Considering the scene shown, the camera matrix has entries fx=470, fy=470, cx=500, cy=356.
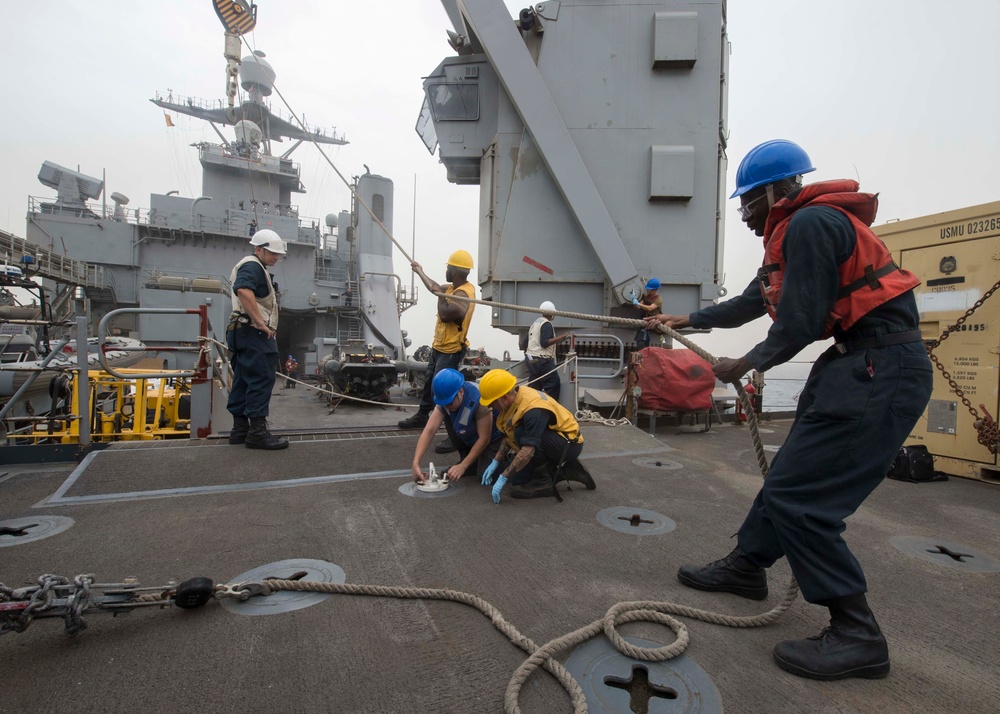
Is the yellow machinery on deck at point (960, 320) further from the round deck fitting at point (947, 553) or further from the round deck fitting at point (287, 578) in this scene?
the round deck fitting at point (287, 578)

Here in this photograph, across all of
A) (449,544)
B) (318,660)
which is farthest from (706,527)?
(318,660)

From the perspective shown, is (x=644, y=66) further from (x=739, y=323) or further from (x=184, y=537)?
(x=184, y=537)

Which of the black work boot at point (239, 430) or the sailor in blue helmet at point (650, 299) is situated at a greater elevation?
the sailor in blue helmet at point (650, 299)

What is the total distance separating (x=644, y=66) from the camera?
254 inches

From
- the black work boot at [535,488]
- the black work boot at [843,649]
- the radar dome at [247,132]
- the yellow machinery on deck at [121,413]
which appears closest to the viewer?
the black work boot at [843,649]

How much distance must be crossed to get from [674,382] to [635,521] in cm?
348

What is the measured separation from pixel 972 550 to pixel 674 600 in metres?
1.77

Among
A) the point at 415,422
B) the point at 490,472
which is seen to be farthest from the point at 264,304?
the point at 490,472

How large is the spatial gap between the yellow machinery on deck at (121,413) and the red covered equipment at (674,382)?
515 centimetres

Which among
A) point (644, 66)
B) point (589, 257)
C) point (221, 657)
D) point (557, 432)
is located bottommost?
point (221, 657)

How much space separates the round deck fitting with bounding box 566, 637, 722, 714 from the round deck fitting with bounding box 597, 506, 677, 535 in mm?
984

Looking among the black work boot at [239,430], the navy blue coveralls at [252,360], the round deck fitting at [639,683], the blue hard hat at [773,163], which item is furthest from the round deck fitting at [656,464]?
the black work boot at [239,430]

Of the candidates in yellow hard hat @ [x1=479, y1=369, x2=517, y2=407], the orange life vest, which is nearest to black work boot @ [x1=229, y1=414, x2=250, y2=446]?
yellow hard hat @ [x1=479, y1=369, x2=517, y2=407]

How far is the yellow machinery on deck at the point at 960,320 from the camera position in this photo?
3.75 metres
